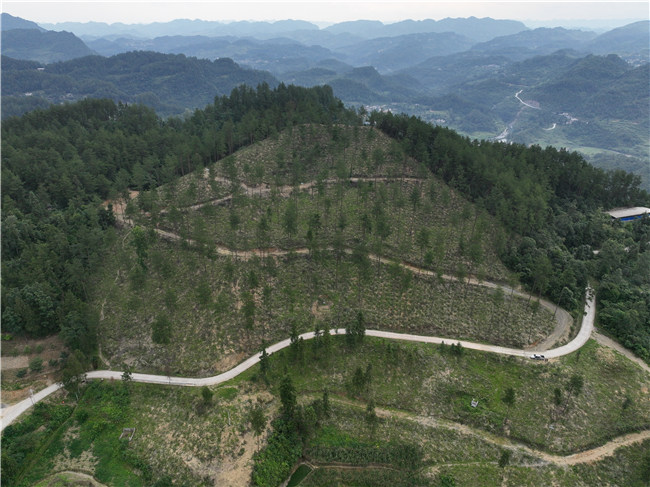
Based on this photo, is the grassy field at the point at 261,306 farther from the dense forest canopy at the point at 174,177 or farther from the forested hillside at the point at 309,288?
the dense forest canopy at the point at 174,177

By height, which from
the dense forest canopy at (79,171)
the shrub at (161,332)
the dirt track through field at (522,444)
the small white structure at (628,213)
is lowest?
the dirt track through field at (522,444)

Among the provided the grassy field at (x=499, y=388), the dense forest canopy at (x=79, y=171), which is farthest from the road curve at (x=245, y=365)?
the dense forest canopy at (x=79, y=171)

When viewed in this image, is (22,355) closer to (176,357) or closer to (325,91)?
(176,357)

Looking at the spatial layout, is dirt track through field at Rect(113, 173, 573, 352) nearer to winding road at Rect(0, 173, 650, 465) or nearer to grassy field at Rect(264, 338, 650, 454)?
winding road at Rect(0, 173, 650, 465)

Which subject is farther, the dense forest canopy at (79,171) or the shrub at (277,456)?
the dense forest canopy at (79,171)

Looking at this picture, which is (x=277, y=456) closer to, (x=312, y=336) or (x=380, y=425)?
(x=380, y=425)

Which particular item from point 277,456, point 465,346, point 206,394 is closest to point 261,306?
point 206,394

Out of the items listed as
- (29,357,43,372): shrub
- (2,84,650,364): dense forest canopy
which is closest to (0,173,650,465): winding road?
(29,357,43,372): shrub
